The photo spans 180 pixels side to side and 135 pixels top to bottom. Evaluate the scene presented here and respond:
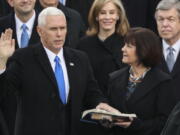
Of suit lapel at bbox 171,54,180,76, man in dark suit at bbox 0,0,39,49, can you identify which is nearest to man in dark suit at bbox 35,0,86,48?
man in dark suit at bbox 0,0,39,49

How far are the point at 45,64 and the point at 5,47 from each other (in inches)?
22.1

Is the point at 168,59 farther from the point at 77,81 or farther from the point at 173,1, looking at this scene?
the point at 77,81

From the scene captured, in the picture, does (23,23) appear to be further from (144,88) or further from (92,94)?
(144,88)

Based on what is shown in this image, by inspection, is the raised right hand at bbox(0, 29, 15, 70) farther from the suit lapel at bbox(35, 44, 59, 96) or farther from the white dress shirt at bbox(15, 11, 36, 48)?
the white dress shirt at bbox(15, 11, 36, 48)

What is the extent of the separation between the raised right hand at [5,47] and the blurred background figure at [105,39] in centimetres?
121

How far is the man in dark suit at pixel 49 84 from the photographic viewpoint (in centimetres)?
622

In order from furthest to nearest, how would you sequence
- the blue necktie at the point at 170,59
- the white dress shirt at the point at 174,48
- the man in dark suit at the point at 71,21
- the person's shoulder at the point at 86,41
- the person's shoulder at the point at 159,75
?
the man in dark suit at the point at 71,21 < the person's shoulder at the point at 86,41 < the white dress shirt at the point at 174,48 < the blue necktie at the point at 170,59 < the person's shoulder at the point at 159,75

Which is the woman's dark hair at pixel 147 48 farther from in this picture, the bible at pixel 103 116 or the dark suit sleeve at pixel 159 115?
the bible at pixel 103 116

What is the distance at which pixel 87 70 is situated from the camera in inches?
256

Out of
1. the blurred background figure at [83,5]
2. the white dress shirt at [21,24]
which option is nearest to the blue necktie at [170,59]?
the white dress shirt at [21,24]

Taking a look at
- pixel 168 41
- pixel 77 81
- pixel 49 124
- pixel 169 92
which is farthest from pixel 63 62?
pixel 168 41

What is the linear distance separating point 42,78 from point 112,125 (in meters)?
0.81

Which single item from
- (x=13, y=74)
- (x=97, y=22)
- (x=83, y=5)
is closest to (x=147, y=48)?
(x=13, y=74)

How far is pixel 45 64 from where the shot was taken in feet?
20.7
